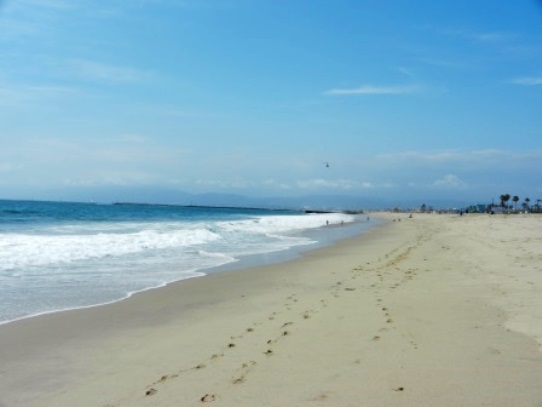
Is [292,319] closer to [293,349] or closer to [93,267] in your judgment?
[293,349]

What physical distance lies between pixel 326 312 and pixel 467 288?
3.37 m

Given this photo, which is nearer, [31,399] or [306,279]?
[31,399]

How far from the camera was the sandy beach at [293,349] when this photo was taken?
432cm

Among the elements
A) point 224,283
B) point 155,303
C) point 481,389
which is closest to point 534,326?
point 481,389

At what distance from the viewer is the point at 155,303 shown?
9.29m

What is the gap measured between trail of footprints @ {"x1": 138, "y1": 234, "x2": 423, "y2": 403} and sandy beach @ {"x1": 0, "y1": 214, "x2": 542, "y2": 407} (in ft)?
0.09

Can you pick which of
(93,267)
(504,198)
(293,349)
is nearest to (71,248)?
(93,267)

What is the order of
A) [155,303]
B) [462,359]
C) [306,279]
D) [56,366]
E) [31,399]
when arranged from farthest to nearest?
[306,279] → [155,303] → [56,366] → [462,359] → [31,399]

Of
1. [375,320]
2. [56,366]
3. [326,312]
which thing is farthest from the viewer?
[326,312]

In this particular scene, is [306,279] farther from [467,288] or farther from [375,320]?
[375,320]

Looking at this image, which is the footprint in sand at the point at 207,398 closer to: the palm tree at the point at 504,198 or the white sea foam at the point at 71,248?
the white sea foam at the point at 71,248

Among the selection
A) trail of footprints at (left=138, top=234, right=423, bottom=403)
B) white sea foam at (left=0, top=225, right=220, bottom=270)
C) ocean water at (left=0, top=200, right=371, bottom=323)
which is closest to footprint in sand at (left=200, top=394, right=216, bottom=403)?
trail of footprints at (left=138, top=234, right=423, bottom=403)

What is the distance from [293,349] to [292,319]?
171cm

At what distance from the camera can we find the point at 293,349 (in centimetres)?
568
